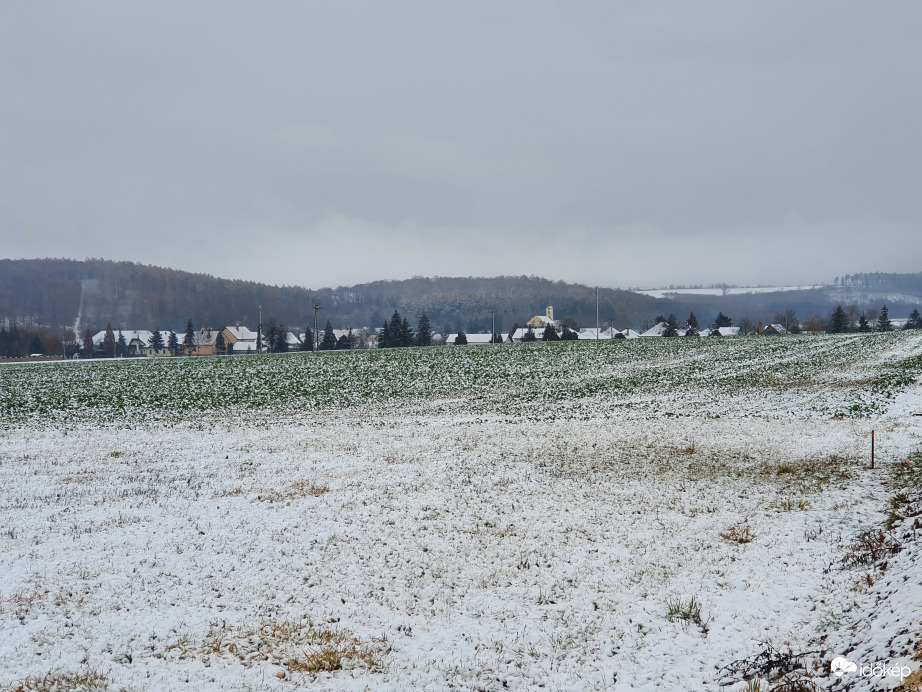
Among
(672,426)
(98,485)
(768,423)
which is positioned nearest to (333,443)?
(98,485)

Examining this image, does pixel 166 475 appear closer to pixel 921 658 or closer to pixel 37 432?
pixel 37 432

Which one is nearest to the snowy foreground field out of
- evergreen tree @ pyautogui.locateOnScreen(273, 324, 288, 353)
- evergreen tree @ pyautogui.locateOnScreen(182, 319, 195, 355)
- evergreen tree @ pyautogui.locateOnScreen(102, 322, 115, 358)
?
evergreen tree @ pyautogui.locateOnScreen(273, 324, 288, 353)

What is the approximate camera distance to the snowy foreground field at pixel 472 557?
6.08m

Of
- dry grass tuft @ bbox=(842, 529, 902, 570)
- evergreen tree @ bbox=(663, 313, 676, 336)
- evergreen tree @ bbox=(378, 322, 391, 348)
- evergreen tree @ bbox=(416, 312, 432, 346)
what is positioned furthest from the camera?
evergreen tree @ bbox=(663, 313, 676, 336)

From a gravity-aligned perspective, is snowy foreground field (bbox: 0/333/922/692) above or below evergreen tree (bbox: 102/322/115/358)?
below

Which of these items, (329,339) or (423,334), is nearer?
(423,334)

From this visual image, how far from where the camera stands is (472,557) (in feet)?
29.5

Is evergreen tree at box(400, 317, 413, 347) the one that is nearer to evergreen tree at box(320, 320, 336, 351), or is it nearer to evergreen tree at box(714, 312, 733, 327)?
evergreen tree at box(320, 320, 336, 351)

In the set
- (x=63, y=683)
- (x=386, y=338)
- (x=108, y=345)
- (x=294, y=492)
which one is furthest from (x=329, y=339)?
(x=63, y=683)

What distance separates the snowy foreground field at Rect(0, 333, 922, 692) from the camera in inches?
239

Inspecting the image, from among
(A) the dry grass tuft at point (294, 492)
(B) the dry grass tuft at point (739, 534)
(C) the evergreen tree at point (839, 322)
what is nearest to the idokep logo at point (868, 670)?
(B) the dry grass tuft at point (739, 534)

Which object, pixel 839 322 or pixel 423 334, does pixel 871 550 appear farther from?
pixel 839 322

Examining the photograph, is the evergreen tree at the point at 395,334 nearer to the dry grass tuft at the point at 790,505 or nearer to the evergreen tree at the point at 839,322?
the evergreen tree at the point at 839,322

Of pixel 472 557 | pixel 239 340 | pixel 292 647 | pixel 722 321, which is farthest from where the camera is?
pixel 239 340
